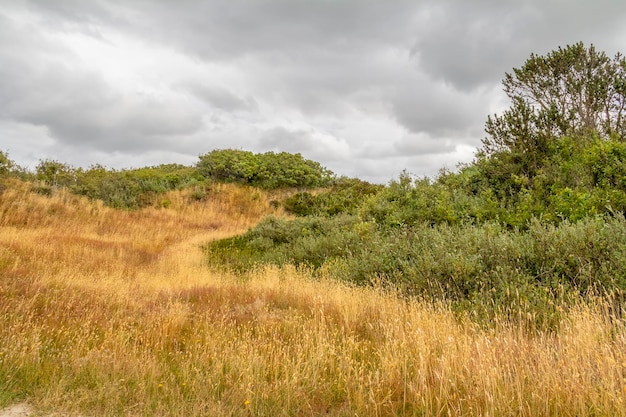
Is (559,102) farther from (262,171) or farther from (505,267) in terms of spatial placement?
(262,171)

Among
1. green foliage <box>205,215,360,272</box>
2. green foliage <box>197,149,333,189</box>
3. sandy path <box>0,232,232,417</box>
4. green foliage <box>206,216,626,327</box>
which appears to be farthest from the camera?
green foliage <box>197,149,333,189</box>

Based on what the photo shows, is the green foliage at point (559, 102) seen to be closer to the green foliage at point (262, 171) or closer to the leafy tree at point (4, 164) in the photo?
the green foliage at point (262, 171)

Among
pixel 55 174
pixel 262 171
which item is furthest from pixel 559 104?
pixel 55 174

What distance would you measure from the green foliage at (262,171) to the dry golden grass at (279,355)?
21665 millimetres

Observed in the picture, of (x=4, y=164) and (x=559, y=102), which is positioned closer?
(x=559, y=102)

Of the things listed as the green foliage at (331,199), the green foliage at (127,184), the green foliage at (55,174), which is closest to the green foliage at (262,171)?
the green foliage at (127,184)

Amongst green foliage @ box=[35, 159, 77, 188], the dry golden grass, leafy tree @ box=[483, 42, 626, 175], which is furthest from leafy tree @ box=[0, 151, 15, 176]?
leafy tree @ box=[483, 42, 626, 175]

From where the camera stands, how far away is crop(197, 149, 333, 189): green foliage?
98.6ft

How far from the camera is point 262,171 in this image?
1199 inches

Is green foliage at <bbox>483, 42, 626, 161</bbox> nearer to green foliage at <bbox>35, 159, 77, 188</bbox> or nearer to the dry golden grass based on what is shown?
the dry golden grass

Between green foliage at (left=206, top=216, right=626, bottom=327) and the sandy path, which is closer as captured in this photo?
green foliage at (left=206, top=216, right=626, bottom=327)

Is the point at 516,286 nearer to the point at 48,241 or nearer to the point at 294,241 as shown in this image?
the point at 294,241

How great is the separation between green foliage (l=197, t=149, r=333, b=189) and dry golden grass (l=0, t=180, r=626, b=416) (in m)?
21.7

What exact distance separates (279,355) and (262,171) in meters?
26.6
